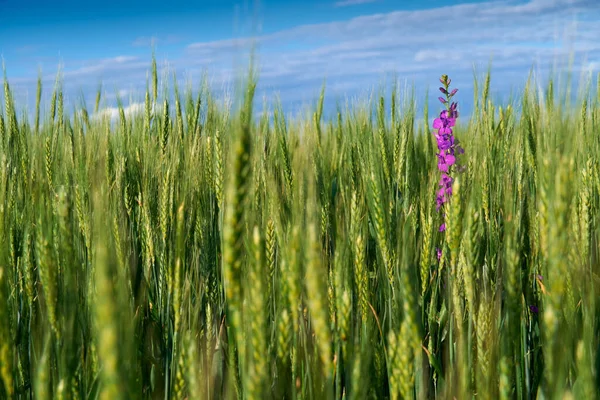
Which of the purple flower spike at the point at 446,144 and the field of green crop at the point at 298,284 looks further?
the purple flower spike at the point at 446,144

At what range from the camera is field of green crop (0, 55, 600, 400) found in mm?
657

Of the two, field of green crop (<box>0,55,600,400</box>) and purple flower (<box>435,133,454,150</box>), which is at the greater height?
purple flower (<box>435,133,454,150</box>)

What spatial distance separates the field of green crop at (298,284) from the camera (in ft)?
2.16

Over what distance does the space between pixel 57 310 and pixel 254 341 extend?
0.42 meters

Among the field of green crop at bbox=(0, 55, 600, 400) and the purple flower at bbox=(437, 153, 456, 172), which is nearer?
the field of green crop at bbox=(0, 55, 600, 400)

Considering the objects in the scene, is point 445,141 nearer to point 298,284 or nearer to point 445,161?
point 445,161

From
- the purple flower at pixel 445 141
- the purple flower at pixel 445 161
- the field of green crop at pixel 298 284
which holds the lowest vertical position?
the field of green crop at pixel 298 284

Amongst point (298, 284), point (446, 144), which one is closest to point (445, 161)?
point (446, 144)

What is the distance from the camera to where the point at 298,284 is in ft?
2.24

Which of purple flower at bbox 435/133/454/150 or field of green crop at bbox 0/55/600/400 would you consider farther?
purple flower at bbox 435/133/454/150

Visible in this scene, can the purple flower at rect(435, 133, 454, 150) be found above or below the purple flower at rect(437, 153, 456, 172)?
above

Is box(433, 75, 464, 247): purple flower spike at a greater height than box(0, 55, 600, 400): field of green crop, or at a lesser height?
greater

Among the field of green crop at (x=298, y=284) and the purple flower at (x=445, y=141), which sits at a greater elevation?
the purple flower at (x=445, y=141)

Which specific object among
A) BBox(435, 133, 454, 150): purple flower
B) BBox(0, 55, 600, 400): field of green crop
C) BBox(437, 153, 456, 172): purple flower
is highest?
BBox(435, 133, 454, 150): purple flower
